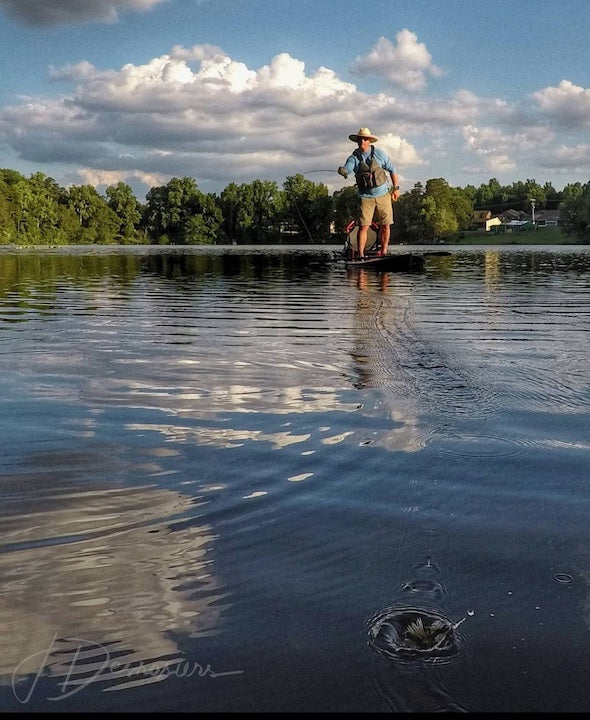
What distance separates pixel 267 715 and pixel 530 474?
1847mm

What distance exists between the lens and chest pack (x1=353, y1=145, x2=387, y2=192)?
17562mm

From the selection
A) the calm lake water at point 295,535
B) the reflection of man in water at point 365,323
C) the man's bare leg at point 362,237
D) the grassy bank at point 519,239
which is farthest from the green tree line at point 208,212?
the calm lake water at point 295,535

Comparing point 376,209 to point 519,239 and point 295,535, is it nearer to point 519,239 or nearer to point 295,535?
point 295,535

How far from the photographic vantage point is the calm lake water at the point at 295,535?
1.56 m

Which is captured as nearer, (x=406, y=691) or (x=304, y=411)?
(x=406, y=691)

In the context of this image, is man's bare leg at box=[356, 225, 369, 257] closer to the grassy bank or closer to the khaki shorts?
the khaki shorts

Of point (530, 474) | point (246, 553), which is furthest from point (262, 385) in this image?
point (246, 553)

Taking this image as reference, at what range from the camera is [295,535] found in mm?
2340

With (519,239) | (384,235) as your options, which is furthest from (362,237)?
(519,239)

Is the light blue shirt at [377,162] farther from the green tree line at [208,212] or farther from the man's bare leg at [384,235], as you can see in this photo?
the green tree line at [208,212]

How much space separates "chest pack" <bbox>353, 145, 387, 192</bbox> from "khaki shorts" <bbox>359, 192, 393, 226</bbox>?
1.93 ft

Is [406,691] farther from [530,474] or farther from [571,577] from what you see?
[530,474]

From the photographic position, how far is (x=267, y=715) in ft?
4.73

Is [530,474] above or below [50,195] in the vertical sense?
below
